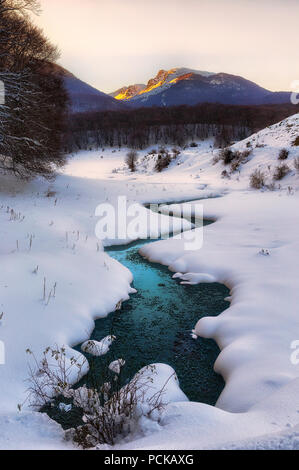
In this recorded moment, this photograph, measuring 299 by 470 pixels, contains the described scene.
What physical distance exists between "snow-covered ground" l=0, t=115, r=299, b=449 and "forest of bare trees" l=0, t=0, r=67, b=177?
184 centimetres

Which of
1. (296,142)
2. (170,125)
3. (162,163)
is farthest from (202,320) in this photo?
(170,125)

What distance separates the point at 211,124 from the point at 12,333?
207 feet

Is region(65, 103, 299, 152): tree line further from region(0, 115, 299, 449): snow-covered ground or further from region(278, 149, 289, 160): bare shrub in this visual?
region(0, 115, 299, 449): snow-covered ground

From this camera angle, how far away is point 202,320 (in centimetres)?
474

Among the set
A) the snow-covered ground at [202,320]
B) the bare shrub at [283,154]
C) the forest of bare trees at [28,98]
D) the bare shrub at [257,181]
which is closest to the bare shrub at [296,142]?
the bare shrub at [283,154]

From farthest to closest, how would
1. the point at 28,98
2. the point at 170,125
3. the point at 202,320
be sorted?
1. the point at 170,125
2. the point at 28,98
3. the point at 202,320

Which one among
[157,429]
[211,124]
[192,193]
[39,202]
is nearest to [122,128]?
[211,124]

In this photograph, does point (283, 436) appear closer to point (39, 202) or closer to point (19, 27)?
point (39, 202)

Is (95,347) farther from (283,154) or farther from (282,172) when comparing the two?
(283,154)

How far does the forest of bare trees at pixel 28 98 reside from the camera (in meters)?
9.54

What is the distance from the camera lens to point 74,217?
10164 millimetres

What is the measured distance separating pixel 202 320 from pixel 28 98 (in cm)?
998

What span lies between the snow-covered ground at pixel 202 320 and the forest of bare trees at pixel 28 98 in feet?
6.03

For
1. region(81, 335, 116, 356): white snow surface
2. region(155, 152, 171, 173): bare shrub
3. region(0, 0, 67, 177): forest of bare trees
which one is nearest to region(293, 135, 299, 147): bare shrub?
region(155, 152, 171, 173): bare shrub
